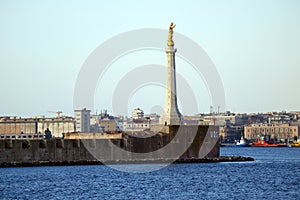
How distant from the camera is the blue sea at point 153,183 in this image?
4709 centimetres

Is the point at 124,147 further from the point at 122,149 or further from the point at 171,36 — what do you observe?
the point at 171,36

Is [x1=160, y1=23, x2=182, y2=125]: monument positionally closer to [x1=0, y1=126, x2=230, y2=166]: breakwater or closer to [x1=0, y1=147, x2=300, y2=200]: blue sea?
[x1=0, y1=126, x2=230, y2=166]: breakwater

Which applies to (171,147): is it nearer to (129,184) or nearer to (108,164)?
(108,164)

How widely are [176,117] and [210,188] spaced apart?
142ft

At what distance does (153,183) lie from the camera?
180ft

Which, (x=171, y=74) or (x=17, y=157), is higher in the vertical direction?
(x=171, y=74)

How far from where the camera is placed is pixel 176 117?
94500 mm

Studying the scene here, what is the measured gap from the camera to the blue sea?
47.1 meters

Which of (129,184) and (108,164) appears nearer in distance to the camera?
(129,184)

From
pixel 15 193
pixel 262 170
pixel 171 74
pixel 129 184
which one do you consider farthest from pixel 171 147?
pixel 15 193

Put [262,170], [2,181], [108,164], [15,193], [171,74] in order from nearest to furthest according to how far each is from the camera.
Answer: [15,193]
[2,181]
[262,170]
[108,164]
[171,74]

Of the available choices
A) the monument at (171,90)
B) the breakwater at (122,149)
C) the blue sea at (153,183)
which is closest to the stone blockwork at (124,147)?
the breakwater at (122,149)

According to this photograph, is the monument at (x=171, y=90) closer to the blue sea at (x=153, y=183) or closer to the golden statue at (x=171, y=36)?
the golden statue at (x=171, y=36)

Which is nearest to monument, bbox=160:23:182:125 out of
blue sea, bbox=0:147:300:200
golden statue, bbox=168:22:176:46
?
golden statue, bbox=168:22:176:46
